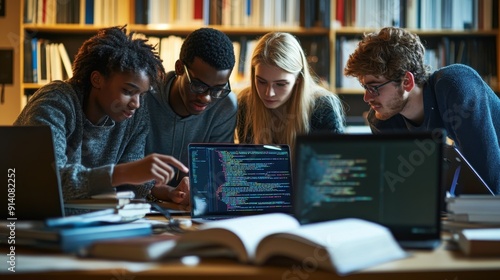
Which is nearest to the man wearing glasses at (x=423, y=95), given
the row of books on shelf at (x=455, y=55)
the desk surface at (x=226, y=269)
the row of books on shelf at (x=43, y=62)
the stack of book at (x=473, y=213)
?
the stack of book at (x=473, y=213)

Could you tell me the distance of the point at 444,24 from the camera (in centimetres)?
368

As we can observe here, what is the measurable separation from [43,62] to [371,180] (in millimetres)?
2627

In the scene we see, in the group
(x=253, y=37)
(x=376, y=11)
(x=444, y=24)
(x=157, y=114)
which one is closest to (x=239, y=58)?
(x=253, y=37)

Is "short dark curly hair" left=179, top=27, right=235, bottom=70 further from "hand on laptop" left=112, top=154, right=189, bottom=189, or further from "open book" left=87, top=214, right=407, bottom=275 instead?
"open book" left=87, top=214, right=407, bottom=275

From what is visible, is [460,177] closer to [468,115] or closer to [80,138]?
[468,115]

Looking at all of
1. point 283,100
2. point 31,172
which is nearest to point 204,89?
point 283,100

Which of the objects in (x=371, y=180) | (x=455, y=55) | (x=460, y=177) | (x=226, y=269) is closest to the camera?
(x=226, y=269)

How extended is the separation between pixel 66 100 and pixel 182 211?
0.47 m

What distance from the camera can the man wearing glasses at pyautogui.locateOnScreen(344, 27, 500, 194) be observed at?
2125 millimetres

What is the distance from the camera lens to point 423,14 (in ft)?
12.1

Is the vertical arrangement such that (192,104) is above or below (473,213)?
above

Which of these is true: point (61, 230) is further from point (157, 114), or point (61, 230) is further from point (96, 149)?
point (157, 114)

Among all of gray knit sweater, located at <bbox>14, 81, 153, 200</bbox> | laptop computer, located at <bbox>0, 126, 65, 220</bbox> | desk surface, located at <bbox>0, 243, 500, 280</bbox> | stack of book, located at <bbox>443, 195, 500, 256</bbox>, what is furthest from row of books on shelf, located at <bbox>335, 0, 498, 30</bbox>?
desk surface, located at <bbox>0, 243, 500, 280</bbox>

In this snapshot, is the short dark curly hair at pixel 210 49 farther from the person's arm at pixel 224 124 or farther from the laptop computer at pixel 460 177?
the laptop computer at pixel 460 177
